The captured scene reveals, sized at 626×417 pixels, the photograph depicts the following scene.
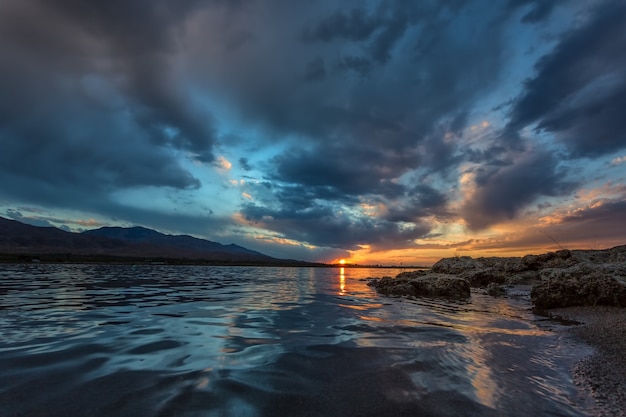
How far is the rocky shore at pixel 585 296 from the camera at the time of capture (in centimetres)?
417

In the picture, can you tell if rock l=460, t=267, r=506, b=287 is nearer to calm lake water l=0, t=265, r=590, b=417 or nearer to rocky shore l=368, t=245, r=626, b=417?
rocky shore l=368, t=245, r=626, b=417

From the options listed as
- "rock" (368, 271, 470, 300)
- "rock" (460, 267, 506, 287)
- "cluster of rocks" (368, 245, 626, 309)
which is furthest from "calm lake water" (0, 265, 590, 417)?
"rock" (460, 267, 506, 287)

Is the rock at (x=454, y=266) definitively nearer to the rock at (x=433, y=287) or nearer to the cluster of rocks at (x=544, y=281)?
the cluster of rocks at (x=544, y=281)

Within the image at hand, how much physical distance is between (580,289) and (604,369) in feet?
30.2

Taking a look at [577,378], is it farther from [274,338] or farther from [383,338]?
[274,338]

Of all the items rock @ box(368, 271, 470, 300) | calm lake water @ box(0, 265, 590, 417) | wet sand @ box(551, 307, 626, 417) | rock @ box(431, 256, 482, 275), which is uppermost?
rock @ box(431, 256, 482, 275)

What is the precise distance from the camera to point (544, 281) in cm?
1307

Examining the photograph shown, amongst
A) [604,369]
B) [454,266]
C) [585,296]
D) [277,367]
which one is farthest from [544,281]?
[454,266]

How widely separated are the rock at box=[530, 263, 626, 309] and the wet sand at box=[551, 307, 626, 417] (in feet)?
10.8

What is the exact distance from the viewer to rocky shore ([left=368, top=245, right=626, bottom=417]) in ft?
13.7

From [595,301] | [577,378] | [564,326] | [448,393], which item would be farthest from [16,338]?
[595,301]

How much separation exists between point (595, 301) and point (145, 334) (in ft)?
47.7

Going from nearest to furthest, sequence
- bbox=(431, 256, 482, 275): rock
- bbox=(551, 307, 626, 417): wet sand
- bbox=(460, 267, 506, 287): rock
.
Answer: bbox=(551, 307, 626, 417): wet sand → bbox=(460, 267, 506, 287): rock → bbox=(431, 256, 482, 275): rock

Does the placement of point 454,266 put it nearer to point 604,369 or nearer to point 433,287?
point 433,287
